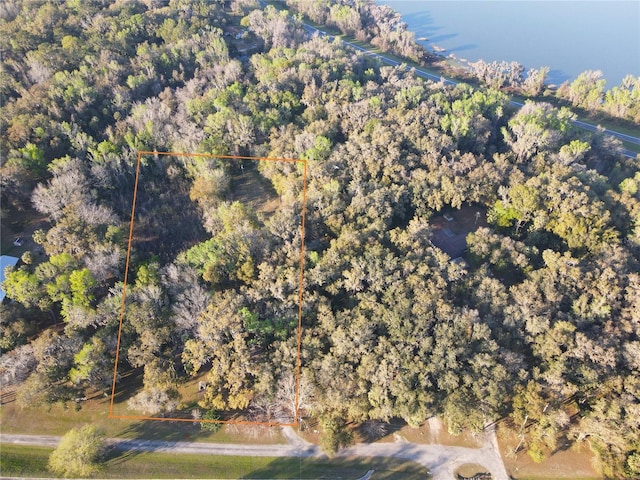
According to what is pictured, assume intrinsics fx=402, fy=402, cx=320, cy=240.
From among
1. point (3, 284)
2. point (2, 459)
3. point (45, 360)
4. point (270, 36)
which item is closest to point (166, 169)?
point (3, 284)

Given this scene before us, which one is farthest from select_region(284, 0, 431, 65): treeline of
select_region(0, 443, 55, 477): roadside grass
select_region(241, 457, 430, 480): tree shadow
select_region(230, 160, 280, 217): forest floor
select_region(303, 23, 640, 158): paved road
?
select_region(0, 443, 55, 477): roadside grass

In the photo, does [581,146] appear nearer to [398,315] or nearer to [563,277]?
[563,277]

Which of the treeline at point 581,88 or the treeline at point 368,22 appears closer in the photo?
the treeline at point 581,88

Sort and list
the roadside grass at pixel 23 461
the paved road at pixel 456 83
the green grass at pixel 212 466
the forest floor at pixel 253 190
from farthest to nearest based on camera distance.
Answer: the paved road at pixel 456 83
the forest floor at pixel 253 190
the green grass at pixel 212 466
the roadside grass at pixel 23 461

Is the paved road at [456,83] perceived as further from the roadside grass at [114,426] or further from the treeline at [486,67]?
the roadside grass at [114,426]

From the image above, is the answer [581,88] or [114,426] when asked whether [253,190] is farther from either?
[581,88]

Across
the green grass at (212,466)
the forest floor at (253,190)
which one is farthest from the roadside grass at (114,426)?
the forest floor at (253,190)

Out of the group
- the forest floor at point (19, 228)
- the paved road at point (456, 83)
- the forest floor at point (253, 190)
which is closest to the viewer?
the forest floor at point (19, 228)
